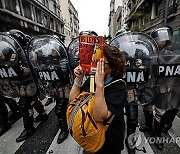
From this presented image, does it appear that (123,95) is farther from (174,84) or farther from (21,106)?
(21,106)

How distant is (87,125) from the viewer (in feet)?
3.78

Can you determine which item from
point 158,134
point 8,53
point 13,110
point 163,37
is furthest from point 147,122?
point 13,110

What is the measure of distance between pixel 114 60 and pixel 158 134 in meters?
1.95

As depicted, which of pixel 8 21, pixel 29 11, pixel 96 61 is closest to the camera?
pixel 96 61

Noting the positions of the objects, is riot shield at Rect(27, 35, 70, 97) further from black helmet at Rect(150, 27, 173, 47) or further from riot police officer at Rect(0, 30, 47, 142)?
black helmet at Rect(150, 27, 173, 47)

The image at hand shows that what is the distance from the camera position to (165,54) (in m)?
2.07

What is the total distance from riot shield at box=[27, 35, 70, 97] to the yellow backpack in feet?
3.67

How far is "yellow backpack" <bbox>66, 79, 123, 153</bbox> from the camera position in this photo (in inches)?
45.3

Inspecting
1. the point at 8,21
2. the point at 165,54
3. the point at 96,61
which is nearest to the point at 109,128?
the point at 96,61

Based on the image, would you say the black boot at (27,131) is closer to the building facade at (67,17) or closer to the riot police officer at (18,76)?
the riot police officer at (18,76)

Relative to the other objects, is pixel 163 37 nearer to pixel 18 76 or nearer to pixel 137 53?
pixel 137 53

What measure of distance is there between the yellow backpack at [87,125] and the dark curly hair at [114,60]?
0.27 m

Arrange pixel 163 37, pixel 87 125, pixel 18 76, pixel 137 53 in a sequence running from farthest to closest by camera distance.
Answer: pixel 18 76, pixel 163 37, pixel 137 53, pixel 87 125

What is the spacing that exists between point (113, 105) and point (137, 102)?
45.7 inches
